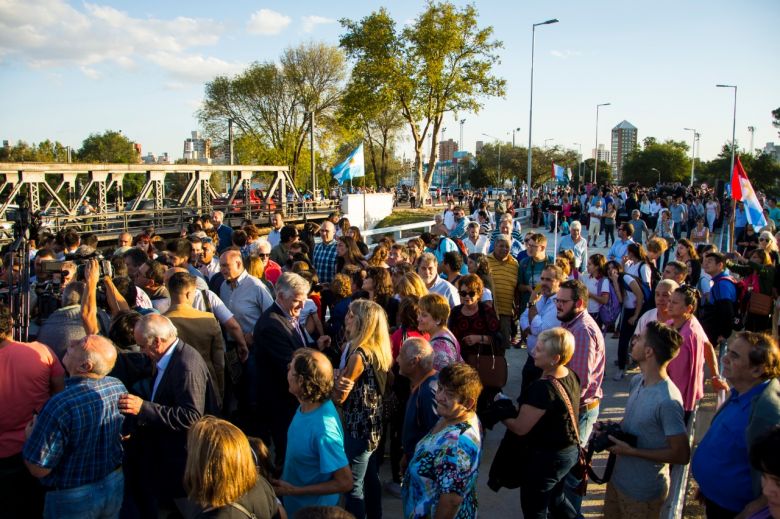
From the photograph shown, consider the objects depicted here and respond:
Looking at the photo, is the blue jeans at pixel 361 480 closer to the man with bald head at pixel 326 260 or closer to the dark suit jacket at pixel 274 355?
the dark suit jacket at pixel 274 355

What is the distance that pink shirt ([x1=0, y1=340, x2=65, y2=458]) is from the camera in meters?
3.53

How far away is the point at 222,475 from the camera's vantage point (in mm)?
2350

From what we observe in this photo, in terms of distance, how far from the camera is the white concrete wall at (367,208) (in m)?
26.7

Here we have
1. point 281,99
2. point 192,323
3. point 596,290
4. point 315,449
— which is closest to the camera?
point 315,449

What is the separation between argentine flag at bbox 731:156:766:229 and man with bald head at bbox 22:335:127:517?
9.40m

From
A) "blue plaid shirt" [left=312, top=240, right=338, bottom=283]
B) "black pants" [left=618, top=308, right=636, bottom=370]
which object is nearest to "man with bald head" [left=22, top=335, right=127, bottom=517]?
"blue plaid shirt" [left=312, top=240, right=338, bottom=283]

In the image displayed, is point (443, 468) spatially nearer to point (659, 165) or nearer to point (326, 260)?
point (326, 260)

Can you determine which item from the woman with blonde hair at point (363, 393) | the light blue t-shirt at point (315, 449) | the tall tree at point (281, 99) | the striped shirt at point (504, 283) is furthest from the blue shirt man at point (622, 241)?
the tall tree at point (281, 99)

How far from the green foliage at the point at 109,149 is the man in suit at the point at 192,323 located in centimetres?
6842

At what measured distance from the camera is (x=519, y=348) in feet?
28.3

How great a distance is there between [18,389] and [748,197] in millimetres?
10030

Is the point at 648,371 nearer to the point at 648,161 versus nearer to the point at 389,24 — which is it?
the point at 389,24

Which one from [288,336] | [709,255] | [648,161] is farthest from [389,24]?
[648,161]

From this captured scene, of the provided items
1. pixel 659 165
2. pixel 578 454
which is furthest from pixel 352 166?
pixel 659 165
